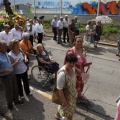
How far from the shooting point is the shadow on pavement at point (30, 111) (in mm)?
4188

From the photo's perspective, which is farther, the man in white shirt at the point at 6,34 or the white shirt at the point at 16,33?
the white shirt at the point at 16,33

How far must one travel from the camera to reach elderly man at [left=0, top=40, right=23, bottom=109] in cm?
394

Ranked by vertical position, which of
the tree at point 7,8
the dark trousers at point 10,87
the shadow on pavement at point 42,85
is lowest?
the shadow on pavement at point 42,85

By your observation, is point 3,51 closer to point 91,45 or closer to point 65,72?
point 65,72

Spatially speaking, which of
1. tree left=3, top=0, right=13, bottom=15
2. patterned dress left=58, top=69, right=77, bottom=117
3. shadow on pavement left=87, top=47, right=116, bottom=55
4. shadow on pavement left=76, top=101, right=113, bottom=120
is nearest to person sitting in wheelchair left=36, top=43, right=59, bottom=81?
shadow on pavement left=76, top=101, right=113, bottom=120

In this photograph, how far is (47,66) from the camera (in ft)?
18.2

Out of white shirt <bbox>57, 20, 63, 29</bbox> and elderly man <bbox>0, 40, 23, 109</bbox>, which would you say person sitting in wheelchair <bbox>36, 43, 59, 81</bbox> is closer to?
elderly man <bbox>0, 40, 23, 109</bbox>

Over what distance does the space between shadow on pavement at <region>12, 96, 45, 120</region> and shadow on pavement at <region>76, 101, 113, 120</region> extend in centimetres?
90

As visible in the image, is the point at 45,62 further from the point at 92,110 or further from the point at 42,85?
the point at 92,110

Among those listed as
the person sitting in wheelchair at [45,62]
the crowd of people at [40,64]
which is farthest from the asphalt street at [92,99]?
the person sitting in wheelchair at [45,62]

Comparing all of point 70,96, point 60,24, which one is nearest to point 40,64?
point 70,96

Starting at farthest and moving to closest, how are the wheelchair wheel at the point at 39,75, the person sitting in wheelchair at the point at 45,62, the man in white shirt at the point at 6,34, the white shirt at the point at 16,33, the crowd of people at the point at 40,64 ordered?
the white shirt at the point at 16,33 → the man in white shirt at the point at 6,34 → the wheelchair wheel at the point at 39,75 → the person sitting in wheelchair at the point at 45,62 → the crowd of people at the point at 40,64

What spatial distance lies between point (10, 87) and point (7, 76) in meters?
0.28

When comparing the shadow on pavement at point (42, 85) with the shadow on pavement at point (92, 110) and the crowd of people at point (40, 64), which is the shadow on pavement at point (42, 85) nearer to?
the crowd of people at point (40, 64)
